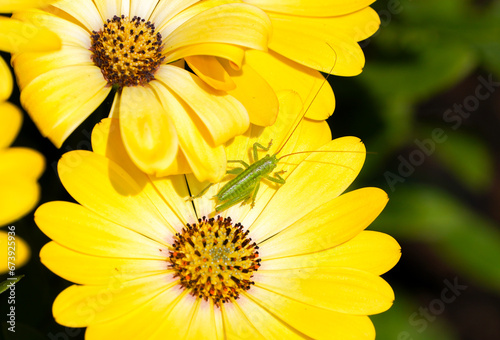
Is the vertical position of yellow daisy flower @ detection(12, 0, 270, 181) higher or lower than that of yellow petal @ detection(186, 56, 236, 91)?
lower

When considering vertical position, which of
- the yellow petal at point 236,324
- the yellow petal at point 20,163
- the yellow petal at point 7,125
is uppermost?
the yellow petal at point 7,125

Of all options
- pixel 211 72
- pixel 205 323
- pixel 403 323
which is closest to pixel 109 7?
pixel 211 72

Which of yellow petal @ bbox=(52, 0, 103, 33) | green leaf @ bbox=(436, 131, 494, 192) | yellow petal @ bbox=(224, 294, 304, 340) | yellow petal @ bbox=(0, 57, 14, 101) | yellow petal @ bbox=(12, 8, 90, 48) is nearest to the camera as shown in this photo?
yellow petal @ bbox=(0, 57, 14, 101)

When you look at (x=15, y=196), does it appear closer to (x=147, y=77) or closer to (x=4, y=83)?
(x=4, y=83)

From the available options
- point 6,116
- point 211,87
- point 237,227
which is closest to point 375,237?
point 237,227

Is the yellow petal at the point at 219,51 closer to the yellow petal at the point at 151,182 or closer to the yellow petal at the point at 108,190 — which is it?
the yellow petal at the point at 151,182

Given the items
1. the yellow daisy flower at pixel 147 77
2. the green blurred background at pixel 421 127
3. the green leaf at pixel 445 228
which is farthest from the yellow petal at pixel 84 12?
the green leaf at pixel 445 228

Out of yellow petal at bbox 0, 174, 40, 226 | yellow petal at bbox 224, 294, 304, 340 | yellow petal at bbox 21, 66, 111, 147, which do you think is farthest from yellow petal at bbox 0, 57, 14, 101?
yellow petal at bbox 224, 294, 304, 340

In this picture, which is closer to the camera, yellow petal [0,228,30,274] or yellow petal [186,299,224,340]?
yellow petal [0,228,30,274]

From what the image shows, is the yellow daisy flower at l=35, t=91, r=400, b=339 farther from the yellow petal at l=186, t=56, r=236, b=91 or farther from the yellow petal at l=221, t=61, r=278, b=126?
the yellow petal at l=186, t=56, r=236, b=91
